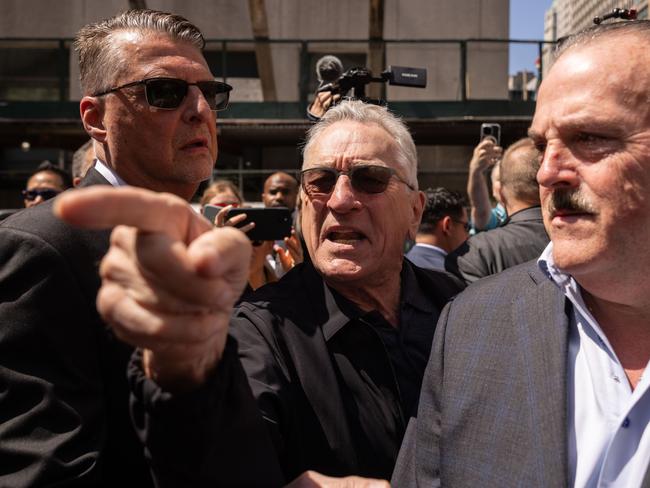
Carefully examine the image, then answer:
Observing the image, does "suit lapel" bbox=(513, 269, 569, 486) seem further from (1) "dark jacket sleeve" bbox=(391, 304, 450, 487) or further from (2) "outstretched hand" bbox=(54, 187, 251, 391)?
(2) "outstretched hand" bbox=(54, 187, 251, 391)

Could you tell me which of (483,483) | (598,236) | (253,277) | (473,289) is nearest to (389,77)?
(253,277)

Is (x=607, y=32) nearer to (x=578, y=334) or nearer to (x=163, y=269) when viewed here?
(x=578, y=334)

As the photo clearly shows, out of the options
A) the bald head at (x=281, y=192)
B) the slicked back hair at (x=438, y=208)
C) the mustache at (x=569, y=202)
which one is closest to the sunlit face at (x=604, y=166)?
the mustache at (x=569, y=202)

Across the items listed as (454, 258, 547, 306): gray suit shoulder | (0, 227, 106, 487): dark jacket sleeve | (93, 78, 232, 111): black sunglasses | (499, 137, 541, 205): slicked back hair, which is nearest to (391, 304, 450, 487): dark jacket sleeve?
(454, 258, 547, 306): gray suit shoulder

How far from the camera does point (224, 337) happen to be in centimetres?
118

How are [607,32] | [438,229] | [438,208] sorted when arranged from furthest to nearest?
[438,208] → [438,229] → [607,32]

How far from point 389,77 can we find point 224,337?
2.34 metres

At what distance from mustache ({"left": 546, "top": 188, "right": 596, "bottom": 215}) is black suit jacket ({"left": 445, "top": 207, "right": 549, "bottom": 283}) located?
1818mm

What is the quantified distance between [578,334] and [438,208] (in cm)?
282

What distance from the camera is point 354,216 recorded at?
2.22 m

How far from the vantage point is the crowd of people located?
1.11 meters

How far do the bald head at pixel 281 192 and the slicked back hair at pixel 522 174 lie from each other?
6.98 feet

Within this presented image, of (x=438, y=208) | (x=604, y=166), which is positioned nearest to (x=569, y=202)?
(x=604, y=166)

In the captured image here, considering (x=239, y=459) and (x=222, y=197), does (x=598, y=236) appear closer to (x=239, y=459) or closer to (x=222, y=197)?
(x=239, y=459)
